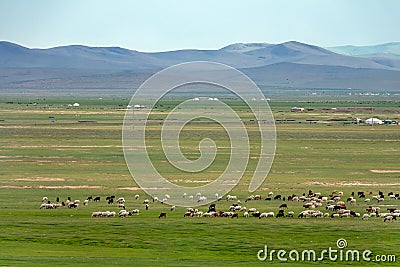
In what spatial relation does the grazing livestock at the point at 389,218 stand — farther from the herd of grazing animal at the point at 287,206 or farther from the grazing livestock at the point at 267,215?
the grazing livestock at the point at 267,215

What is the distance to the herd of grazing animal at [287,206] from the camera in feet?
105

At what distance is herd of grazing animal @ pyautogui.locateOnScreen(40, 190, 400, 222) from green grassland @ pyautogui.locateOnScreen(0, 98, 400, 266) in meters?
0.37

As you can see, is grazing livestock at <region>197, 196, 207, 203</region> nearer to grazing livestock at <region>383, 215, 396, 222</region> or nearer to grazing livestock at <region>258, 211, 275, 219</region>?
grazing livestock at <region>258, 211, 275, 219</region>

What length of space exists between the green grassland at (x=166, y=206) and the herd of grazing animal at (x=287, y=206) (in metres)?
0.37

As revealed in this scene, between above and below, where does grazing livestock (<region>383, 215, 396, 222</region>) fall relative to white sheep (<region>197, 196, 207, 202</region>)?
below

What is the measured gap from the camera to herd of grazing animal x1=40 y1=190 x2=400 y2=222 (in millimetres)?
32062

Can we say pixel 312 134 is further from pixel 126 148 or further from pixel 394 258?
pixel 394 258

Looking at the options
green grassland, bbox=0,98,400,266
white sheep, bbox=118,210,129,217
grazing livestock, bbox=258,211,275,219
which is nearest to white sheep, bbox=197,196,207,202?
green grassland, bbox=0,98,400,266

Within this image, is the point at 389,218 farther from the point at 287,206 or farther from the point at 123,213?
the point at 123,213

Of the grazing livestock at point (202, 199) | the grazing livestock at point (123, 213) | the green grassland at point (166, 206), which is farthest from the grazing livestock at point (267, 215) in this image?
the grazing livestock at point (202, 199)

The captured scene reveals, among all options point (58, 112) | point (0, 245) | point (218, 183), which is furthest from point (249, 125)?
point (0, 245)

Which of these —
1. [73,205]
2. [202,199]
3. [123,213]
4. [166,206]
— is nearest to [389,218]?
[202,199]

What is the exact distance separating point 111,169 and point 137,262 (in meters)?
23.6

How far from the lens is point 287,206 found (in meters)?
34.9
